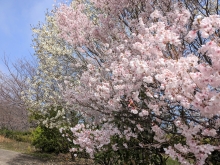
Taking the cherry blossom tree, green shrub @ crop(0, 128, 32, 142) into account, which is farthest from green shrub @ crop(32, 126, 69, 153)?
green shrub @ crop(0, 128, 32, 142)

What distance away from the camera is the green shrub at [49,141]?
1234 cm

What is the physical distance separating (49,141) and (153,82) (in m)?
10.00

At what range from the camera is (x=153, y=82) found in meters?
3.85

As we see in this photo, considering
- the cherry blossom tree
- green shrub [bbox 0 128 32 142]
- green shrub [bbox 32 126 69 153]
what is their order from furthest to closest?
1. green shrub [bbox 0 128 32 142]
2. green shrub [bbox 32 126 69 153]
3. the cherry blossom tree

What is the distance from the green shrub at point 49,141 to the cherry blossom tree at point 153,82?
467 cm

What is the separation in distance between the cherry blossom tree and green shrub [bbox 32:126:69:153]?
4.67 m

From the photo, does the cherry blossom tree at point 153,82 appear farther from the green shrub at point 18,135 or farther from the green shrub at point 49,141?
the green shrub at point 18,135

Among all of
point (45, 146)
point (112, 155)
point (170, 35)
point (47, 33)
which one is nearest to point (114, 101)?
point (170, 35)

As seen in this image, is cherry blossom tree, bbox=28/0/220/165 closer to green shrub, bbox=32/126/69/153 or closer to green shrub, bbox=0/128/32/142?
green shrub, bbox=32/126/69/153

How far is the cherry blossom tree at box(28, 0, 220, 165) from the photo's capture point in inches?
121

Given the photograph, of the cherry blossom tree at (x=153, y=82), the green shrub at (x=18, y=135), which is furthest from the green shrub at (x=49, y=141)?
the green shrub at (x=18, y=135)

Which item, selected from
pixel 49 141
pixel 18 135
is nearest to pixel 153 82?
pixel 49 141

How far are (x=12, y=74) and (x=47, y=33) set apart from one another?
8.34m

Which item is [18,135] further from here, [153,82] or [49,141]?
[153,82]
